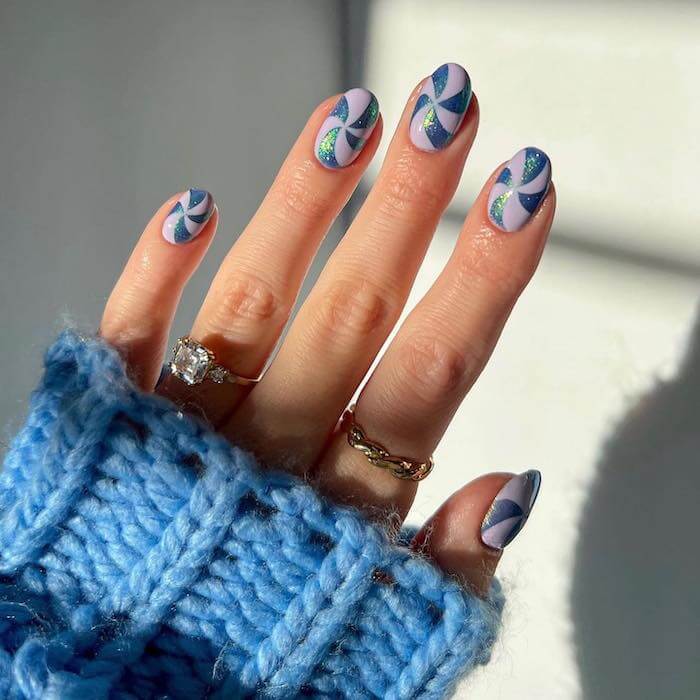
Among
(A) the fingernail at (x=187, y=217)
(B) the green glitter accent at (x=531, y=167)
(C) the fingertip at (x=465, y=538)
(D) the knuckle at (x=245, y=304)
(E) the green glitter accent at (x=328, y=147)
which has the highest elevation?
(B) the green glitter accent at (x=531, y=167)

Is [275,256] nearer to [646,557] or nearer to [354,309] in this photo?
[354,309]

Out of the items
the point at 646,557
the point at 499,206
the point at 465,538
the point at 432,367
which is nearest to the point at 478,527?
the point at 465,538

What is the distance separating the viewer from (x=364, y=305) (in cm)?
62

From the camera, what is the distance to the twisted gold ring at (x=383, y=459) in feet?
1.96

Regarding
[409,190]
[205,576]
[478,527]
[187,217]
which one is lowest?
[205,576]

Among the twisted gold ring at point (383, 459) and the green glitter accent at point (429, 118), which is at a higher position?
the green glitter accent at point (429, 118)

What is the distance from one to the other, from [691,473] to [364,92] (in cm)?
54

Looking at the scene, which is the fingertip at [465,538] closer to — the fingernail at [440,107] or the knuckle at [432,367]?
the knuckle at [432,367]

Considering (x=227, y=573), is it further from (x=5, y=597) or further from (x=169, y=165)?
(x=169, y=165)

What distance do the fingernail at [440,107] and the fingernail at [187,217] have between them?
17 centimetres

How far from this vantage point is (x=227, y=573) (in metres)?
0.51

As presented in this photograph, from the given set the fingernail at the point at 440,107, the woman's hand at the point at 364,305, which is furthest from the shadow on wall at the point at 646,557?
the fingernail at the point at 440,107

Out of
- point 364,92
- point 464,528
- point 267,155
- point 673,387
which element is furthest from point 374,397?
point 267,155

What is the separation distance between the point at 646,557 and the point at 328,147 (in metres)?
0.58
